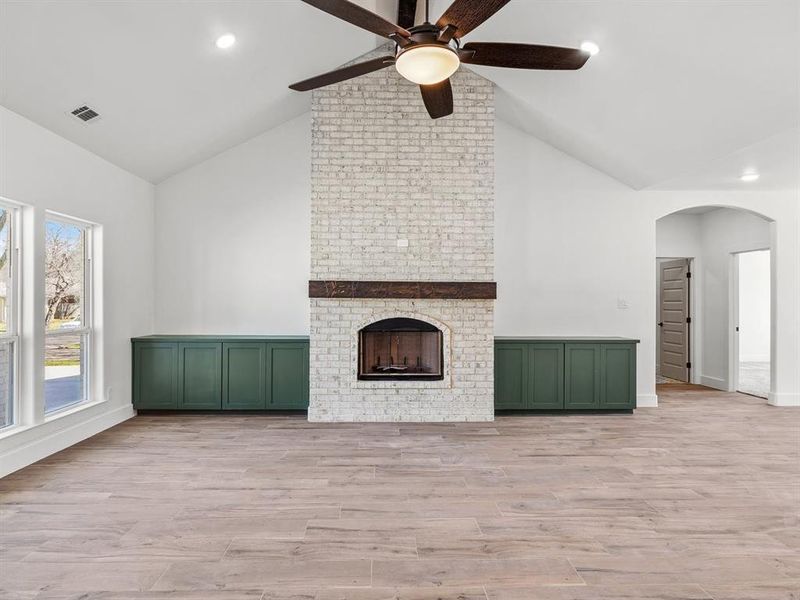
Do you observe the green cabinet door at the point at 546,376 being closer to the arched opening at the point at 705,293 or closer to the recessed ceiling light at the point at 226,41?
the arched opening at the point at 705,293

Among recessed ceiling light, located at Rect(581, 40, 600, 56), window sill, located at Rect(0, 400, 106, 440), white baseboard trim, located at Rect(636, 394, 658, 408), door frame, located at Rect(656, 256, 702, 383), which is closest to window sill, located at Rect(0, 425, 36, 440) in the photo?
window sill, located at Rect(0, 400, 106, 440)

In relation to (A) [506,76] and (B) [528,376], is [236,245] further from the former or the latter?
(B) [528,376]

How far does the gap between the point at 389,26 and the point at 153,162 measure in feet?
12.5

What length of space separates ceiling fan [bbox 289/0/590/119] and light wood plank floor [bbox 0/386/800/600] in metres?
2.68

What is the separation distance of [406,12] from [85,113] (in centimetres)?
298

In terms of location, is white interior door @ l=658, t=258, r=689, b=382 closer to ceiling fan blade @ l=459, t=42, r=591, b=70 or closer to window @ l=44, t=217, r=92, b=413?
ceiling fan blade @ l=459, t=42, r=591, b=70

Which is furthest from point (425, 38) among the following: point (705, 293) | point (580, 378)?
point (705, 293)

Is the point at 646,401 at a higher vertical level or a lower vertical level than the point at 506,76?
lower

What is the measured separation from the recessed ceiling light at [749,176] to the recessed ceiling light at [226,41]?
5.32 m

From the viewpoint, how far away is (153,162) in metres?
5.38

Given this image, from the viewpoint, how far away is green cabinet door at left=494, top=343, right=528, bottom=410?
5555mm

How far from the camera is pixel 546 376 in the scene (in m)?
Result: 5.59

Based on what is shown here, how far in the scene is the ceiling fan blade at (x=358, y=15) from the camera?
2.49 metres

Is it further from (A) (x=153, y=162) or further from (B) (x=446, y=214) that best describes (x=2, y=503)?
(B) (x=446, y=214)
